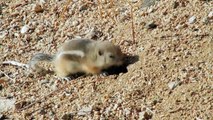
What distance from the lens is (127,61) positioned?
6922 mm

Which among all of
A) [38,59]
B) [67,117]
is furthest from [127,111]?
[38,59]

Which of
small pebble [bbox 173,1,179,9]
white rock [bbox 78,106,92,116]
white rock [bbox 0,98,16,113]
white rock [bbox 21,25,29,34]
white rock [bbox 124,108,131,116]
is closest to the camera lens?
white rock [bbox 124,108,131,116]

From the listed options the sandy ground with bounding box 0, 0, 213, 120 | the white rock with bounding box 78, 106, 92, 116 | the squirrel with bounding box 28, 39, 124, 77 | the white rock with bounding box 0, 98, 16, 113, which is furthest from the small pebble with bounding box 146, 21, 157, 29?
the white rock with bounding box 0, 98, 16, 113

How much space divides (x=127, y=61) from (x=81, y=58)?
0.66 m

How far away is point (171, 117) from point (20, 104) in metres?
1.77

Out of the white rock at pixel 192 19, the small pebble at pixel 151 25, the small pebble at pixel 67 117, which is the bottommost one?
→ the small pebble at pixel 67 117

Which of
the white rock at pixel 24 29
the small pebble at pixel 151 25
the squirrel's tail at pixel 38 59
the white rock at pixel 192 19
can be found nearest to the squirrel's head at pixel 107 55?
the small pebble at pixel 151 25

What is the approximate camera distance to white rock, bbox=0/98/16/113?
6.69m

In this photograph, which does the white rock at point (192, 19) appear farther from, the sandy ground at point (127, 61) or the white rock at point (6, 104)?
the white rock at point (6, 104)

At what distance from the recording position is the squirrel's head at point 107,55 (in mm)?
6984

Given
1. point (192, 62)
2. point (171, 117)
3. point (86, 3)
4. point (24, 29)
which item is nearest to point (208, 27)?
point (192, 62)

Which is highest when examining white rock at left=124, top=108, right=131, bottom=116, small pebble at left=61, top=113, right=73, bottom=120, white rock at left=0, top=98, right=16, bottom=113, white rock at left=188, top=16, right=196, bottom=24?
white rock at left=188, top=16, right=196, bottom=24

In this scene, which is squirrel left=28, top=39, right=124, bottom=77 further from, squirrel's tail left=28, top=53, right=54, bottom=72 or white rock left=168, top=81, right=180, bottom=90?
white rock left=168, top=81, right=180, bottom=90

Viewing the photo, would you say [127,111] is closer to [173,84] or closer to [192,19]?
[173,84]
